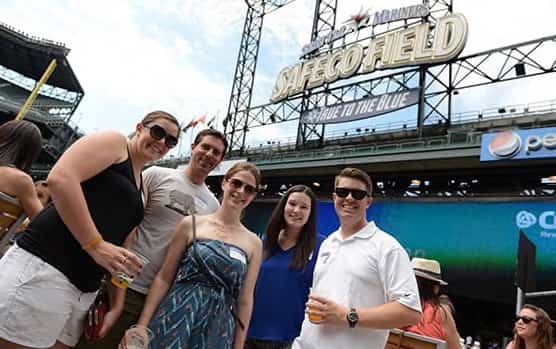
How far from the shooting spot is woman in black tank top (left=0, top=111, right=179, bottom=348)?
1.53 m

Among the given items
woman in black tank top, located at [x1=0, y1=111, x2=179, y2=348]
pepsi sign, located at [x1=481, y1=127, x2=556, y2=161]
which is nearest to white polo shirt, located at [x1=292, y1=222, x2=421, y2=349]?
woman in black tank top, located at [x1=0, y1=111, x2=179, y2=348]

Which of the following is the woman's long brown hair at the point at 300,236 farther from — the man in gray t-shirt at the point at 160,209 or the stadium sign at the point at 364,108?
the stadium sign at the point at 364,108

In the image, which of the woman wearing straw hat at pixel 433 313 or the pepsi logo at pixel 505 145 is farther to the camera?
the pepsi logo at pixel 505 145

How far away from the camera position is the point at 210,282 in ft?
6.55

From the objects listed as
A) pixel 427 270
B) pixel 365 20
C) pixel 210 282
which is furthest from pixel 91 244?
pixel 365 20

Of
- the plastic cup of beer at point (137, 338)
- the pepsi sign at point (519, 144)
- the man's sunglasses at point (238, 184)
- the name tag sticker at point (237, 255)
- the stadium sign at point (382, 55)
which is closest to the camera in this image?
the plastic cup of beer at point (137, 338)

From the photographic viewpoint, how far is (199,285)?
199 centimetres

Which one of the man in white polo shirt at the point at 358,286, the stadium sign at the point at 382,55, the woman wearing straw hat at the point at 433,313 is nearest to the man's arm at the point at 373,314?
the man in white polo shirt at the point at 358,286

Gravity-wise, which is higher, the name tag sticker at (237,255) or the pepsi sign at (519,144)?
the pepsi sign at (519,144)

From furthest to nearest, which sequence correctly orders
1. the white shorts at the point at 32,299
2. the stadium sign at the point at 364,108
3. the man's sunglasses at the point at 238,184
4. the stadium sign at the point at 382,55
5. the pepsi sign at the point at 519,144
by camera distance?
the stadium sign at the point at 364,108
the stadium sign at the point at 382,55
the pepsi sign at the point at 519,144
the man's sunglasses at the point at 238,184
the white shorts at the point at 32,299

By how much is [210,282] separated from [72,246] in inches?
26.7

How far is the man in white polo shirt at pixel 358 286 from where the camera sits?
1.75m

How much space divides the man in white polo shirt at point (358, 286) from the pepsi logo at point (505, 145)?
35.5 feet

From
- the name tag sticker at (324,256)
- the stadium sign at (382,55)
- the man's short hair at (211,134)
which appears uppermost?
the stadium sign at (382,55)
